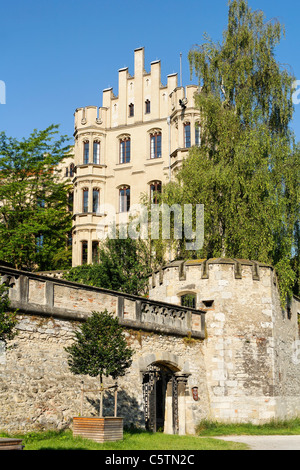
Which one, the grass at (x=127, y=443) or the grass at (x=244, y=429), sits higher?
the grass at (x=127, y=443)

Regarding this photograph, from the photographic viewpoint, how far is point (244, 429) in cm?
2062

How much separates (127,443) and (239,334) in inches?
336

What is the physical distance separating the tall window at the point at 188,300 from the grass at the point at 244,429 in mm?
4096

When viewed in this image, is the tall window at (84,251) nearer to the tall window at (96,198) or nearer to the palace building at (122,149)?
the palace building at (122,149)

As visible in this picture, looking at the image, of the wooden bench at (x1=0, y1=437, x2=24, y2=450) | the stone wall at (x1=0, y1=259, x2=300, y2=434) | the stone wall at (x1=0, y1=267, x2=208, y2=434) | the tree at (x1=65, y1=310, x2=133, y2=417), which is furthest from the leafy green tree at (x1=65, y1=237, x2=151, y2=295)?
the wooden bench at (x1=0, y1=437, x2=24, y2=450)

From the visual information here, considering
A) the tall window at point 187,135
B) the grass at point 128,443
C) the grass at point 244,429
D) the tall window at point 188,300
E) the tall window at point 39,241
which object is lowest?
the grass at point 244,429

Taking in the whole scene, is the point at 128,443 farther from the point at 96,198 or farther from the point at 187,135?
the point at 96,198

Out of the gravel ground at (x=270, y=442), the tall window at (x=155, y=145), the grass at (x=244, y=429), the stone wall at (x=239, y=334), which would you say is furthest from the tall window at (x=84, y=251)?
the gravel ground at (x=270, y=442)

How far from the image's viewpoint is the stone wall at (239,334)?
70.7 ft

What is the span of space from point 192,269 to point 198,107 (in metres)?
11.0

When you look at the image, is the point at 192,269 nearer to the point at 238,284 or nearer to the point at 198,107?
the point at 238,284

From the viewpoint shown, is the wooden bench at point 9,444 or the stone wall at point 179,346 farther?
the stone wall at point 179,346

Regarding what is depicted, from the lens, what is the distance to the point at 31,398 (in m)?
14.9
